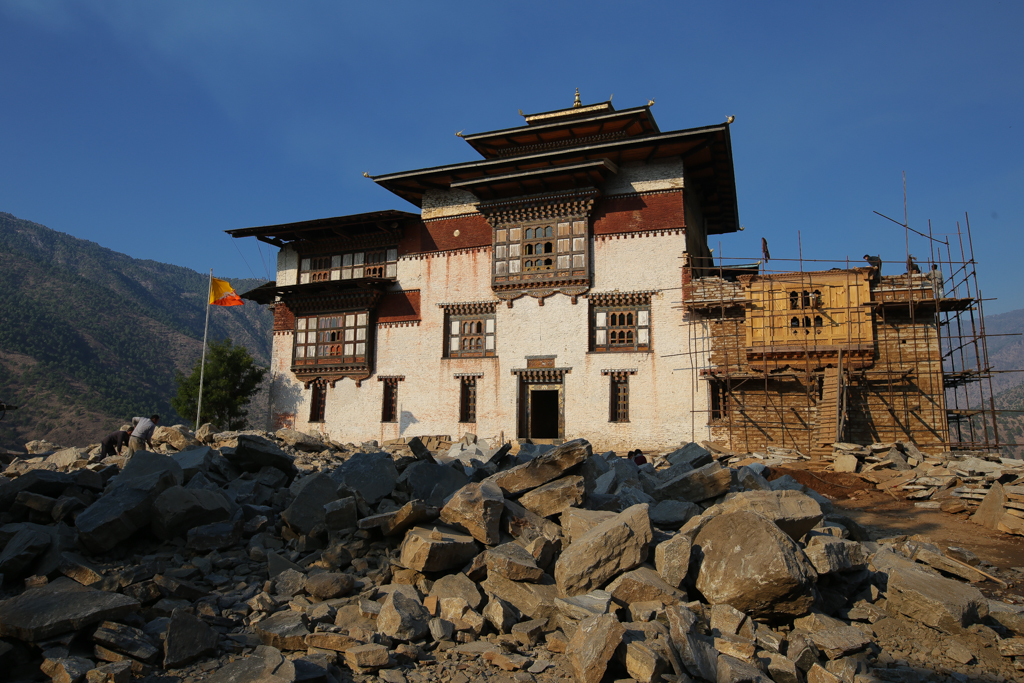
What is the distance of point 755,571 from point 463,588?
3.18 metres

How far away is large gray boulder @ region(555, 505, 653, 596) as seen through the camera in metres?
6.96

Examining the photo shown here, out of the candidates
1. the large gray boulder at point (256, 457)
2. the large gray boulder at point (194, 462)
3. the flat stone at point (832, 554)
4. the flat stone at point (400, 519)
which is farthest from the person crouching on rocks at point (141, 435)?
the flat stone at point (832, 554)

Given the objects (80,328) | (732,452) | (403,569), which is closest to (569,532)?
(403,569)

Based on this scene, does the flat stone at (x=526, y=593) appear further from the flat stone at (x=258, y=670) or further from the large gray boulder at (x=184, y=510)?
the large gray boulder at (x=184, y=510)

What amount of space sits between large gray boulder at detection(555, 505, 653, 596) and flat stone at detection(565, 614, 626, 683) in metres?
1.05

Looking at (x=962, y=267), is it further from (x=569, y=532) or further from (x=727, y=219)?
(x=569, y=532)

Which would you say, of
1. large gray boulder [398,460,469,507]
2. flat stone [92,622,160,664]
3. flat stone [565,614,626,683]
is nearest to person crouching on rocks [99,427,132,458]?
large gray boulder [398,460,469,507]

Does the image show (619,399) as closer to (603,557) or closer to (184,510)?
(603,557)

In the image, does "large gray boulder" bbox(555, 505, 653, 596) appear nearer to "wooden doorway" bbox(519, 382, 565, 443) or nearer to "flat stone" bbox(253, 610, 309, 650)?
"flat stone" bbox(253, 610, 309, 650)

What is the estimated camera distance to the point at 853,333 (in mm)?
20750

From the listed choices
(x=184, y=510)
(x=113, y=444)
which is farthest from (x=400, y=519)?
(x=113, y=444)

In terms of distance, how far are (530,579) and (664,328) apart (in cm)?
1717

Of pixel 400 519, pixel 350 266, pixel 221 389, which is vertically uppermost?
pixel 350 266

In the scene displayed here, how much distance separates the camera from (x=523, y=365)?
24.8m
